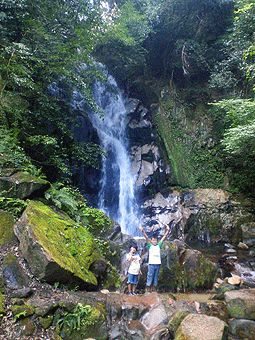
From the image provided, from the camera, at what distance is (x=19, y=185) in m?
4.76

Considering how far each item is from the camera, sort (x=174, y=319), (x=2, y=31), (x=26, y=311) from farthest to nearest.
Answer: (x=2, y=31)
(x=174, y=319)
(x=26, y=311)

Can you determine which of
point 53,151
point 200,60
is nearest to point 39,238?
point 53,151

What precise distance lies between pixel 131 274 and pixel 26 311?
277 centimetres

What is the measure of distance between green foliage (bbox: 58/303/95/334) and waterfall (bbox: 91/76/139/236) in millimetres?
8893

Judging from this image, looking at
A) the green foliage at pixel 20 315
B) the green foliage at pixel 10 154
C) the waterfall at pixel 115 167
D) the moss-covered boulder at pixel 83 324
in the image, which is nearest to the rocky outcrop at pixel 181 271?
the moss-covered boulder at pixel 83 324

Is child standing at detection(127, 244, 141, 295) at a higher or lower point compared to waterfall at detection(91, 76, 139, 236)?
lower

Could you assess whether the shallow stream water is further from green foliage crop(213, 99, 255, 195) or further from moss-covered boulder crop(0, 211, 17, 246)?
moss-covered boulder crop(0, 211, 17, 246)

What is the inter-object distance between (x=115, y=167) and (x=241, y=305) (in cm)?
1066

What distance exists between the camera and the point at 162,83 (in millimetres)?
17062

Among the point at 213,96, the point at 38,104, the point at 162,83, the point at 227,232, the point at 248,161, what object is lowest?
the point at 227,232

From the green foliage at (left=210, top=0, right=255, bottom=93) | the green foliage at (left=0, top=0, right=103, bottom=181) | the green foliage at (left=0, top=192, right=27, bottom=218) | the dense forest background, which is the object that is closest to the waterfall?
the dense forest background

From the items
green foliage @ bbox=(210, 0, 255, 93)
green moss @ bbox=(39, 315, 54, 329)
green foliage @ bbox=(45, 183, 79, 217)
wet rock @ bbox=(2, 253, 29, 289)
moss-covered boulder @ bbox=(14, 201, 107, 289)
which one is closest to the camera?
green moss @ bbox=(39, 315, 54, 329)

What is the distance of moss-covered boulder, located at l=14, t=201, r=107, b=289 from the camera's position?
11.6ft

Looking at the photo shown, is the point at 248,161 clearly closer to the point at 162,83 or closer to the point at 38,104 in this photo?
the point at 162,83
